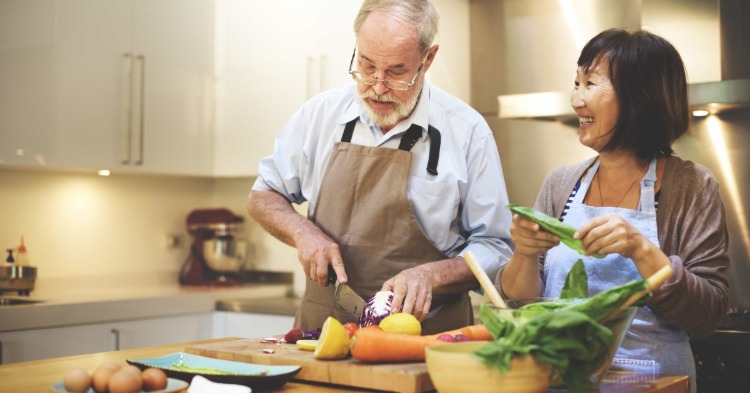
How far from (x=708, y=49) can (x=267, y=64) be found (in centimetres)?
178

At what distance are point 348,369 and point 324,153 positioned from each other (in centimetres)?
75

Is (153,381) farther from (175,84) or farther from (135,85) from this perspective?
(175,84)

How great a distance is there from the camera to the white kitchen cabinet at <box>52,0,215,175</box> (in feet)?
11.3

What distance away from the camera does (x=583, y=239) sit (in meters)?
1.49

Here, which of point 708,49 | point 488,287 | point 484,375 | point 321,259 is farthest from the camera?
point 708,49

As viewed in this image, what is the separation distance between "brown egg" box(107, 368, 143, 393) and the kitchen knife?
63 cm

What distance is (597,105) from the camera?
1775mm

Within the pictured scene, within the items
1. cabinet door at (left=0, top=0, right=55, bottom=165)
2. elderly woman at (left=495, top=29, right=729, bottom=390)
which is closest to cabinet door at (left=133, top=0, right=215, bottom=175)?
cabinet door at (left=0, top=0, right=55, bottom=165)

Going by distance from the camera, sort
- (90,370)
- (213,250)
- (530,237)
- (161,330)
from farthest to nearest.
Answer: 1. (213,250)
2. (161,330)
3. (90,370)
4. (530,237)

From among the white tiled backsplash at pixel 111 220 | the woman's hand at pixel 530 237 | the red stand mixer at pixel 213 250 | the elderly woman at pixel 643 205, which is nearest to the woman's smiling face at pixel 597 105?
the elderly woman at pixel 643 205

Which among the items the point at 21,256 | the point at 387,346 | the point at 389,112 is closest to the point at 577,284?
the point at 387,346

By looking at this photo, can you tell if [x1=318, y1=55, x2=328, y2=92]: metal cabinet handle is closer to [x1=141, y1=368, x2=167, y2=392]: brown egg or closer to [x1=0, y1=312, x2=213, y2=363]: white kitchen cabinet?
[x1=0, y1=312, x2=213, y2=363]: white kitchen cabinet

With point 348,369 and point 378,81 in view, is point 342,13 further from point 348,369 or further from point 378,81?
point 348,369

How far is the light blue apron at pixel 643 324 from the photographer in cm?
170
